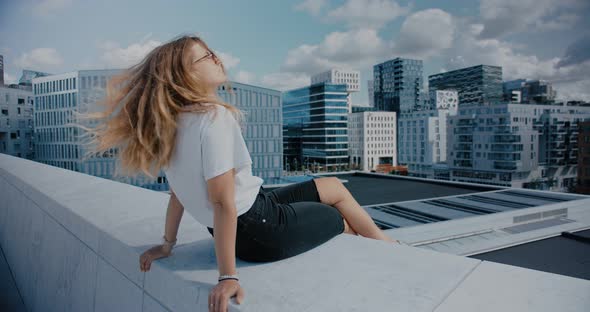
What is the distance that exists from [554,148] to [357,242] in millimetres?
55632

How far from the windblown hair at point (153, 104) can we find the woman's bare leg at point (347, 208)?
479 mm

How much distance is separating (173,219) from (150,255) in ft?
0.58

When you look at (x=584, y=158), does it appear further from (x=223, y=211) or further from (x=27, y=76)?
(x=27, y=76)

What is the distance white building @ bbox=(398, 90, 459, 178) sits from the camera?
190 ft

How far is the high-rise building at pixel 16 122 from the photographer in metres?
29.5

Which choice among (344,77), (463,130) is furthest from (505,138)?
(344,77)

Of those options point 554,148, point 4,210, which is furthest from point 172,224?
point 554,148

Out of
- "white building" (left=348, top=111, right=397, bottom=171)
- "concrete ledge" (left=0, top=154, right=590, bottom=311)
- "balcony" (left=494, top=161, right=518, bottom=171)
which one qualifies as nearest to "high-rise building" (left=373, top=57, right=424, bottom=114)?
"white building" (left=348, top=111, right=397, bottom=171)

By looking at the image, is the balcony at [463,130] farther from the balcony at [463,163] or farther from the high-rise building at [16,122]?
the high-rise building at [16,122]

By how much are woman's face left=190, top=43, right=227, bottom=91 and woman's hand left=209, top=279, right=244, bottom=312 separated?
525 millimetres

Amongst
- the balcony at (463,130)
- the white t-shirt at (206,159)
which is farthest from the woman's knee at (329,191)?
the balcony at (463,130)

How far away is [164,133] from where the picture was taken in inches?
37.3

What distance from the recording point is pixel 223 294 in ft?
2.48

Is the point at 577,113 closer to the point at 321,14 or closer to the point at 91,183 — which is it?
the point at 91,183
